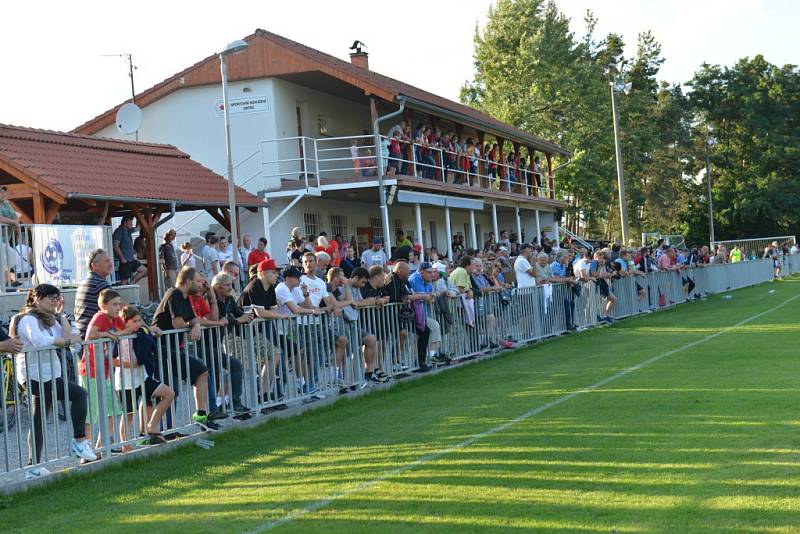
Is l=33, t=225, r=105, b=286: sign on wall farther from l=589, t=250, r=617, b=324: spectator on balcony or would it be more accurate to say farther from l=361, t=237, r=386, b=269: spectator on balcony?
l=589, t=250, r=617, b=324: spectator on balcony

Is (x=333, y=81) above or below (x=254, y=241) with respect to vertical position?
above

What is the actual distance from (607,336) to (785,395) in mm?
10094

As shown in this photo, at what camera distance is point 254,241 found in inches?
1198

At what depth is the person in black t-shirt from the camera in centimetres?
1084

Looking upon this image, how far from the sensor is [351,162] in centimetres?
3403

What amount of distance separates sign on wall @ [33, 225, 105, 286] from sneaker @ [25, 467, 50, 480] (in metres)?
7.64

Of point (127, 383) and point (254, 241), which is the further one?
point (254, 241)

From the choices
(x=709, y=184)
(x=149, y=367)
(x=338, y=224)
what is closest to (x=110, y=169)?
(x=338, y=224)

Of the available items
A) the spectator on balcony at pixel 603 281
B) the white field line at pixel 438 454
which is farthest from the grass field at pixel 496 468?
the spectator on balcony at pixel 603 281

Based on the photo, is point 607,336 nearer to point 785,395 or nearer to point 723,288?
point 785,395

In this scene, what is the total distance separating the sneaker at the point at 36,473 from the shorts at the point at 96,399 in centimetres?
74

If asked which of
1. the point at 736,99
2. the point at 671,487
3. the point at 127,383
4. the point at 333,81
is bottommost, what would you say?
the point at 671,487

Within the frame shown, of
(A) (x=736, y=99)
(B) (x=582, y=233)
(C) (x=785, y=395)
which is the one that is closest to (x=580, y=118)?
(B) (x=582, y=233)

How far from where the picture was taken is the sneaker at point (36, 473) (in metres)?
8.93
